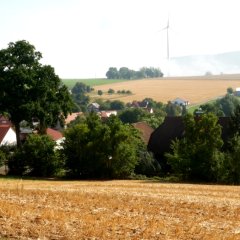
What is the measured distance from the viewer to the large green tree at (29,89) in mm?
53344

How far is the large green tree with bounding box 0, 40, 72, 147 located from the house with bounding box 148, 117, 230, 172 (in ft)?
52.9

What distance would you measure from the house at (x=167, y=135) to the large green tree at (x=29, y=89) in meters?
16.1

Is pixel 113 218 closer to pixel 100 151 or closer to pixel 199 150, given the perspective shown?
pixel 199 150

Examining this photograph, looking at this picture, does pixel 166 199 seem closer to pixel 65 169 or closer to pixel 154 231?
pixel 154 231

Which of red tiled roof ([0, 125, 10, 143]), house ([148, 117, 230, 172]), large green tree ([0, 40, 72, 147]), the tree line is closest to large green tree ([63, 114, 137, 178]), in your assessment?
the tree line

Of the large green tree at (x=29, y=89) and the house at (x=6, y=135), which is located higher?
the large green tree at (x=29, y=89)

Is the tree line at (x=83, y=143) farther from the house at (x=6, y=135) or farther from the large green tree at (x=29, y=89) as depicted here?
the house at (x=6, y=135)

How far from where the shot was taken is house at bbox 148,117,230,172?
66562 millimetres

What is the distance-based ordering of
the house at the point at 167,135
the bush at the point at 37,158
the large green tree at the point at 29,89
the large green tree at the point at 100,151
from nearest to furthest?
1. the large green tree at the point at 100,151
2. the bush at the point at 37,158
3. the large green tree at the point at 29,89
4. the house at the point at 167,135

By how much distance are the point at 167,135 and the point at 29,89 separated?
2288 cm

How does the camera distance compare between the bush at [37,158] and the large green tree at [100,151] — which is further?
the bush at [37,158]

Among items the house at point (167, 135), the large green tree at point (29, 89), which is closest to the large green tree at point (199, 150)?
the large green tree at point (29, 89)

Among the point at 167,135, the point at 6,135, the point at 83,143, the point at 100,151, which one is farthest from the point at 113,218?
the point at 6,135

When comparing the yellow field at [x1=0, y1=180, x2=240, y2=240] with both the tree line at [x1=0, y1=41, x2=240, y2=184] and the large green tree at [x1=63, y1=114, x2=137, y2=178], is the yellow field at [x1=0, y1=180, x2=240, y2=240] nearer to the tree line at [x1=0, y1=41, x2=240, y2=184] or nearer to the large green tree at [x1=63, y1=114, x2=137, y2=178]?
the tree line at [x1=0, y1=41, x2=240, y2=184]
